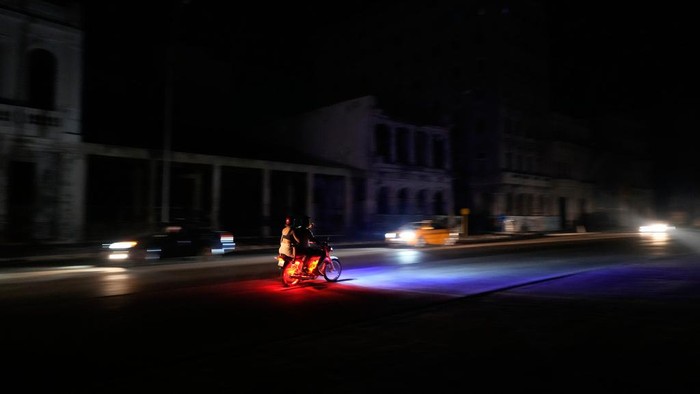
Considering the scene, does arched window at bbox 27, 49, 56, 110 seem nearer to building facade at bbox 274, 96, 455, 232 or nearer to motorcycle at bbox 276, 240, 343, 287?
motorcycle at bbox 276, 240, 343, 287

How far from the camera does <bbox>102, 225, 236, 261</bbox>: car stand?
1675 cm

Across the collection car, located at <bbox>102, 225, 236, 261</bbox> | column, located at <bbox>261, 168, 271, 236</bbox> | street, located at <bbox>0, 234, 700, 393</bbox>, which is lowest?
street, located at <bbox>0, 234, 700, 393</bbox>

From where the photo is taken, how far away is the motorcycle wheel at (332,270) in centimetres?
1359

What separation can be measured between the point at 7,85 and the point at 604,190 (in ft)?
187

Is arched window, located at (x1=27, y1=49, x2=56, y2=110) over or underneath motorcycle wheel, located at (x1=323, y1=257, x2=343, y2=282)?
over

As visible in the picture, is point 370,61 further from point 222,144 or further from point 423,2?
point 222,144

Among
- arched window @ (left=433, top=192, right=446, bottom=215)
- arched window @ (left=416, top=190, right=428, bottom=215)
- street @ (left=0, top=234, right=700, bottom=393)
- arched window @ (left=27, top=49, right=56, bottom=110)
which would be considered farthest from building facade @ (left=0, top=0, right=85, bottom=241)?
arched window @ (left=433, top=192, right=446, bottom=215)

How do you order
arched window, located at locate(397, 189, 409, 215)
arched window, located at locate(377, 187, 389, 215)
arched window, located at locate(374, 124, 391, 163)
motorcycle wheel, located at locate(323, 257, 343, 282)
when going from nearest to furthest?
motorcycle wheel, located at locate(323, 257, 343, 282)
arched window, located at locate(374, 124, 391, 163)
arched window, located at locate(377, 187, 389, 215)
arched window, located at locate(397, 189, 409, 215)

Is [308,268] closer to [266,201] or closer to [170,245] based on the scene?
[170,245]

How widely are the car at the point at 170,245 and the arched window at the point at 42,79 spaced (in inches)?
362

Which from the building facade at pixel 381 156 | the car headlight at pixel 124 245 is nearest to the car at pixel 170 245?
the car headlight at pixel 124 245

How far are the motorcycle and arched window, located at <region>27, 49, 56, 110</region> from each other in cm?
1616

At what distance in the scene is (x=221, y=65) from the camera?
47.3 m

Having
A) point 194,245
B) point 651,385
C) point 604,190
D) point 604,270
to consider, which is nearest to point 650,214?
point 604,190
